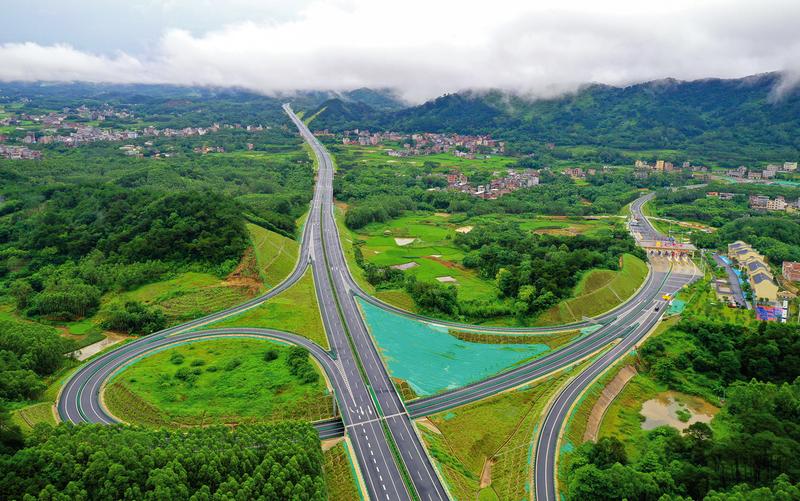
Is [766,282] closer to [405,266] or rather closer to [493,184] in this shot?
[405,266]

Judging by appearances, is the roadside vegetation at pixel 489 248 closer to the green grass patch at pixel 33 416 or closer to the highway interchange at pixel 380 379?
the highway interchange at pixel 380 379

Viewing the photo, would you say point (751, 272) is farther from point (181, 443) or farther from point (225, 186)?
point (225, 186)

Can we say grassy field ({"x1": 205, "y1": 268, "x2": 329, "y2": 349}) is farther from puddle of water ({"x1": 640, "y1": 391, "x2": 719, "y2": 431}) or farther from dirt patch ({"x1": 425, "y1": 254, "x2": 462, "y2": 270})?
puddle of water ({"x1": 640, "y1": 391, "x2": 719, "y2": 431})

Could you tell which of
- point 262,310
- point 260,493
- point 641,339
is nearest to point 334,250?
point 262,310

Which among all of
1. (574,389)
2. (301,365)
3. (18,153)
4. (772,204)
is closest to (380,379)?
(301,365)

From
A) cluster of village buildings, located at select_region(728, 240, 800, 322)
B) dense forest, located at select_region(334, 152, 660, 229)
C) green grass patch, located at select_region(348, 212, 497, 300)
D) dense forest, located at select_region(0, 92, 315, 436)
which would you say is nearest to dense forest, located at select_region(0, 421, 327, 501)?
dense forest, located at select_region(0, 92, 315, 436)

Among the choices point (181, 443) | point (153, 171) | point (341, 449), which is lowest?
point (341, 449)
